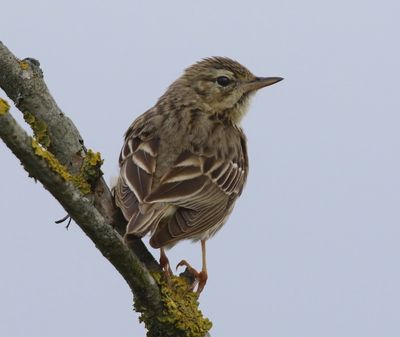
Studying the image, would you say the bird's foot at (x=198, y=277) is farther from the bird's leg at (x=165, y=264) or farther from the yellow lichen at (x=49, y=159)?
the yellow lichen at (x=49, y=159)

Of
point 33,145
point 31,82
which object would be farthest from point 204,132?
point 33,145

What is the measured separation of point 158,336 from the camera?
6277mm

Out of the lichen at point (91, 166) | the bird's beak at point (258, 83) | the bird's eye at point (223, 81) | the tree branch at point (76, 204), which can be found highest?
the bird's eye at point (223, 81)

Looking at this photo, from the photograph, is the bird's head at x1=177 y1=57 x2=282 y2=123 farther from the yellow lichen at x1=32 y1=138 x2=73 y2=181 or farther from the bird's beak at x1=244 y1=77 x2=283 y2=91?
the yellow lichen at x1=32 y1=138 x2=73 y2=181

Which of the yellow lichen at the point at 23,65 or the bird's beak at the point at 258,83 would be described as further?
the bird's beak at the point at 258,83

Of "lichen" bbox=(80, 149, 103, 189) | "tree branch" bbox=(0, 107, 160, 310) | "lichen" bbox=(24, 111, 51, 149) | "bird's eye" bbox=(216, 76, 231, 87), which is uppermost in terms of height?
"bird's eye" bbox=(216, 76, 231, 87)

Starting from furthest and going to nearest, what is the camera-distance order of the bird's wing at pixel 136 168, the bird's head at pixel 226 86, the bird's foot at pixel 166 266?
the bird's head at pixel 226 86 < the bird's wing at pixel 136 168 < the bird's foot at pixel 166 266

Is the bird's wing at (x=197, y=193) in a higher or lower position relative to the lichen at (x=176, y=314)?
higher

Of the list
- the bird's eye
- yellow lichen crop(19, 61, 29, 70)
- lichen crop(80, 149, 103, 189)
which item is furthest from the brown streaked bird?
yellow lichen crop(19, 61, 29, 70)

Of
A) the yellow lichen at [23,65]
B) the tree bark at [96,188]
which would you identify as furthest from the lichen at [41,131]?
the yellow lichen at [23,65]

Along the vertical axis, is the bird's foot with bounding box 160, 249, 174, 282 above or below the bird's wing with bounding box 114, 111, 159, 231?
below

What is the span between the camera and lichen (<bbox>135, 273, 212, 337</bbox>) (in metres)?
6.07

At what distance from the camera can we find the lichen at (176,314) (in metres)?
6.07

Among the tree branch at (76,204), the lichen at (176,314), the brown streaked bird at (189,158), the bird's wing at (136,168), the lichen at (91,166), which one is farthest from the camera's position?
the brown streaked bird at (189,158)
